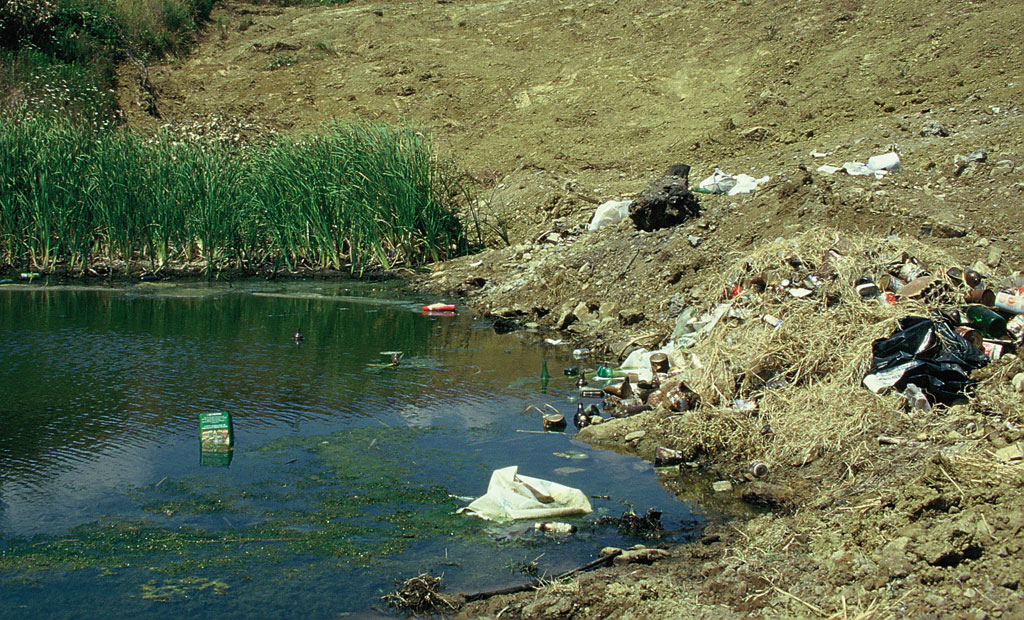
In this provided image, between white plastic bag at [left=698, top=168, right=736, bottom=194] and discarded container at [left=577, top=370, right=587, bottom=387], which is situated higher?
white plastic bag at [left=698, top=168, right=736, bottom=194]

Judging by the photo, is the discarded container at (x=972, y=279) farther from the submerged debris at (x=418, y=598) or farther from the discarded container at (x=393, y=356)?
the discarded container at (x=393, y=356)

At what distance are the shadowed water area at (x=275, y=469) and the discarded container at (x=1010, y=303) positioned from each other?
7.95 feet

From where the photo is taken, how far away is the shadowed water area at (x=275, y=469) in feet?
12.2

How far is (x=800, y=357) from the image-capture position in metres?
5.46

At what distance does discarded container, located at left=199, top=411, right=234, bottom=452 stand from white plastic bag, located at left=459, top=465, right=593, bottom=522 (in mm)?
1740

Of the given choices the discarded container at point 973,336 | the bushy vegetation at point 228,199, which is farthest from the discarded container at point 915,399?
the bushy vegetation at point 228,199

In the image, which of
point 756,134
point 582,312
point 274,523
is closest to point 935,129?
point 756,134

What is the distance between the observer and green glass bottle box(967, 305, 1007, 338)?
5398mm

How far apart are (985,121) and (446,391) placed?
8.05m

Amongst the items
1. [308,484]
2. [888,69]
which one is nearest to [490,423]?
[308,484]

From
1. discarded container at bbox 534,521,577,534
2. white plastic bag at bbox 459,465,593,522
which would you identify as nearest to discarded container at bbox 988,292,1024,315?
white plastic bag at bbox 459,465,593,522

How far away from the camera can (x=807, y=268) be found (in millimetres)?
6332

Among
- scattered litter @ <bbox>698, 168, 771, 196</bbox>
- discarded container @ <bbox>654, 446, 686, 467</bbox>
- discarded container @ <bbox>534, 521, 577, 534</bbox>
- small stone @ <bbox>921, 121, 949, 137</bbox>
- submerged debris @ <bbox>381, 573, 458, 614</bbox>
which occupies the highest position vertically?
small stone @ <bbox>921, 121, 949, 137</bbox>

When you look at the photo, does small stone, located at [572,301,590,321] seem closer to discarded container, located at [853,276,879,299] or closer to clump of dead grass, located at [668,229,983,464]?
clump of dead grass, located at [668,229,983,464]
